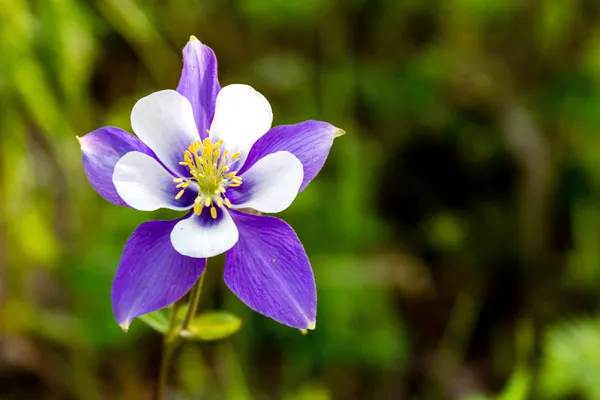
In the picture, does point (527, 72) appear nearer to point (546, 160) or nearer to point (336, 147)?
point (546, 160)

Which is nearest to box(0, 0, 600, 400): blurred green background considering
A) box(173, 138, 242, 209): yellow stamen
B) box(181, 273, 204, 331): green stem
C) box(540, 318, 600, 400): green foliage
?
box(540, 318, 600, 400): green foliage

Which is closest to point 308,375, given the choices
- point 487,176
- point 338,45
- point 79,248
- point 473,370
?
point 473,370

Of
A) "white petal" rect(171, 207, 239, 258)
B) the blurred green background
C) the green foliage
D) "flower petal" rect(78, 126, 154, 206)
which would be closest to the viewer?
"white petal" rect(171, 207, 239, 258)

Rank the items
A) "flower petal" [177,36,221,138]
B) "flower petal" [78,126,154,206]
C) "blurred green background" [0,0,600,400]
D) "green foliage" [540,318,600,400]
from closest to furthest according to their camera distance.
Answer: "flower petal" [78,126,154,206] → "flower petal" [177,36,221,138] → "green foliage" [540,318,600,400] → "blurred green background" [0,0,600,400]

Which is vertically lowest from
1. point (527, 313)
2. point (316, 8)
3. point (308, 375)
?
point (308, 375)

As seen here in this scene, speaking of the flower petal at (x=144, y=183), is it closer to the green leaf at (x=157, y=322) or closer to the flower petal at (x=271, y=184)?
the flower petal at (x=271, y=184)

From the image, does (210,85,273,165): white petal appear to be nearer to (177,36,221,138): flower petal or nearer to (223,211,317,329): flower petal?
(177,36,221,138): flower petal
